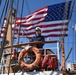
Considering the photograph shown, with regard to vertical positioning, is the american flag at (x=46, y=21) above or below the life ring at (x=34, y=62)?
above

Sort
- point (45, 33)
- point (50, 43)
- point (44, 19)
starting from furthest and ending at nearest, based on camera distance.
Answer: point (44, 19)
point (45, 33)
point (50, 43)

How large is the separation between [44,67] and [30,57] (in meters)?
0.57

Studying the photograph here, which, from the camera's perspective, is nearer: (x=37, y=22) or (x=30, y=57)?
(x=30, y=57)

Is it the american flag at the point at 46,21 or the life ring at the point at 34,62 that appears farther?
the american flag at the point at 46,21

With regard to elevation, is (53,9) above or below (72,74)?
above

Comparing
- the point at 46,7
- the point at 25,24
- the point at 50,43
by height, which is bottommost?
the point at 50,43

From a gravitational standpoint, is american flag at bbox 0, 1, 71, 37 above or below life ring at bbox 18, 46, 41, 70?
above

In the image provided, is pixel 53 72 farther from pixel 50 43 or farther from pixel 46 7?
pixel 46 7

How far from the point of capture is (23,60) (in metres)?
8.03

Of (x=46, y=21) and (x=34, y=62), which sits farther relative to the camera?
(x=46, y=21)

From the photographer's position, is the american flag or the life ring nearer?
→ the life ring

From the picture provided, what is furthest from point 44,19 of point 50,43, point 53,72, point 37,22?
point 53,72

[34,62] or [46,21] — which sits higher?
[46,21]

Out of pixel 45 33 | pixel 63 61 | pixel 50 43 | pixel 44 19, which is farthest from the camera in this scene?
pixel 44 19
